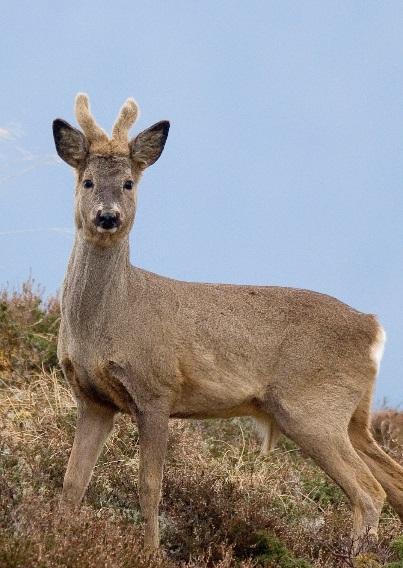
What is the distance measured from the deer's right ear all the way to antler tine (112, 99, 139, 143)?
322 mm

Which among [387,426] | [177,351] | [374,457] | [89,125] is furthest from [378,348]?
[387,426]

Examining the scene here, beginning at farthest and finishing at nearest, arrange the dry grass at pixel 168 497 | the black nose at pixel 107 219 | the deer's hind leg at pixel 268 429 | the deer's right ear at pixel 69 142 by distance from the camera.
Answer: the deer's hind leg at pixel 268 429 < the deer's right ear at pixel 69 142 < the black nose at pixel 107 219 < the dry grass at pixel 168 497

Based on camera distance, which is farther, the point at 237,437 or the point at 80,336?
the point at 237,437

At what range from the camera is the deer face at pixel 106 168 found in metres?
7.66

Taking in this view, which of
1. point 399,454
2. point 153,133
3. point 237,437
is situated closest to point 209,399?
point 153,133

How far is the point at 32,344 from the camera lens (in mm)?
12383

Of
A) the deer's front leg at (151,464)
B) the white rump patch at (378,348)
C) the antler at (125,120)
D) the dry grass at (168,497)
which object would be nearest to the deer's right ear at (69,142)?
the antler at (125,120)

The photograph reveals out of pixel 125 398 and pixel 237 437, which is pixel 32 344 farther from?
pixel 125 398

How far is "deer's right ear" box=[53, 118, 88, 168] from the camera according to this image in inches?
313

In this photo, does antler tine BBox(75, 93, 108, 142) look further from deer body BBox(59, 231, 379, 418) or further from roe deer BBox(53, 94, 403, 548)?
deer body BBox(59, 231, 379, 418)

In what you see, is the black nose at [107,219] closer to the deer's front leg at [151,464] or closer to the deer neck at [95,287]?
the deer neck at [95,287]

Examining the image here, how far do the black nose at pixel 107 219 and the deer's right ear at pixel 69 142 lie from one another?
2.10 ft

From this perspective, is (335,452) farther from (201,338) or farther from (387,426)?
(387,426)

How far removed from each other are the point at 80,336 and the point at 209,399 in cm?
104
